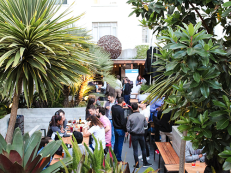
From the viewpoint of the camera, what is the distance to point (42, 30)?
2.42 metres

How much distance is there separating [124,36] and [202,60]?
14.3 m

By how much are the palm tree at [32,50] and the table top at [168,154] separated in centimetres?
284

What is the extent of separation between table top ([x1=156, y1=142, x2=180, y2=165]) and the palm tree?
9.32 ft

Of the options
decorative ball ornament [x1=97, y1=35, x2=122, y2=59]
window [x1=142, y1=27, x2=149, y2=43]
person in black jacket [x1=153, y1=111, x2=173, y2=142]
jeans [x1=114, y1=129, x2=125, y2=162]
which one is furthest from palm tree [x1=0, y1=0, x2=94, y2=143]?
window [x1=142, y1=27, x2=149, y2=43]

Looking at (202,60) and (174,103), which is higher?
(202,60)

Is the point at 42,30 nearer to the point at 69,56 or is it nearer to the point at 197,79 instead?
the point at 69,56

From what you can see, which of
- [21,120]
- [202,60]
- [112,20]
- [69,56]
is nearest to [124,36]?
[112,20]

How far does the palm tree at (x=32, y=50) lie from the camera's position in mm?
2283

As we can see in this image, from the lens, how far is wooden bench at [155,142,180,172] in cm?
455

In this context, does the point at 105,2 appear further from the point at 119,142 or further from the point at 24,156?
the point at 24,156

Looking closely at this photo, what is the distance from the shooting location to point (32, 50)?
239 cm

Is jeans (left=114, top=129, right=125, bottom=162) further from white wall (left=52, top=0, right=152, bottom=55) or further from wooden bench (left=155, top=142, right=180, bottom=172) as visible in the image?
white wall (left=52, top=0, right=152, bottom=55)

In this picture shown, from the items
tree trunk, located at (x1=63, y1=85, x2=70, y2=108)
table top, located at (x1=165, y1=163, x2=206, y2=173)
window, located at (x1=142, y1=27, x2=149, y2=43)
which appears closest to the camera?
table top, located at (x1=165, y1=163, x2=206, y2=173)

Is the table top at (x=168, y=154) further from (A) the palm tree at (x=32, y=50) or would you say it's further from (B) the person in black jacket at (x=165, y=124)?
(A) the palm tree at (x=32, y=50)
